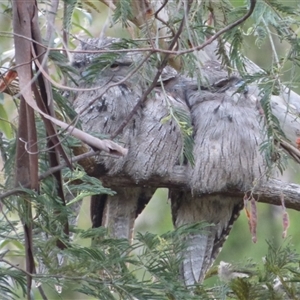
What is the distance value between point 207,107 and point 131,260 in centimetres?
144

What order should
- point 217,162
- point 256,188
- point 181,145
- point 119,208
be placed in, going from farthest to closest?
point 119,208, point 217,162, point 181,145, point 256,188

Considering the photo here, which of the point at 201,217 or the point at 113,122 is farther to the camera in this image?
the point at 201,217

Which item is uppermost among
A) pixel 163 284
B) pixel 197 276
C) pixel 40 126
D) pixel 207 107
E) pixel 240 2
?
pixel 240 2

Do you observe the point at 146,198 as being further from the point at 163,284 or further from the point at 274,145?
the point at 163,284

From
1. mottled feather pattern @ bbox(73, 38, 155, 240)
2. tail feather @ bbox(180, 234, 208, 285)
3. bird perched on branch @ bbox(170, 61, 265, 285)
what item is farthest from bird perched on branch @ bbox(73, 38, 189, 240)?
tail feather @ bbox(180, 234, 208, 285)

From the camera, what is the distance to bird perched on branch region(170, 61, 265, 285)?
8.23 ft

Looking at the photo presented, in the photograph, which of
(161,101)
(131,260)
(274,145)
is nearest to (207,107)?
(161,101)

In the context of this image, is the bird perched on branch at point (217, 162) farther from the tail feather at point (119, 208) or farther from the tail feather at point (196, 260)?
the tail feather at point (119, 208)

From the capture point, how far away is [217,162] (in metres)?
2.51

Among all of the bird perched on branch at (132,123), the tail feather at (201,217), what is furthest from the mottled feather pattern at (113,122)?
the tail feather at (201,217)

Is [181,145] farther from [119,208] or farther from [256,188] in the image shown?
[119,208]

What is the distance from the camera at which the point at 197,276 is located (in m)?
2.77

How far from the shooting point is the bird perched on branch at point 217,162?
251 cm

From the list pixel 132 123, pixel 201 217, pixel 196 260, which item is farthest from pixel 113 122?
pixel 196 260
